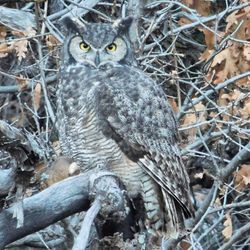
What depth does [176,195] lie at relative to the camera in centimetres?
397

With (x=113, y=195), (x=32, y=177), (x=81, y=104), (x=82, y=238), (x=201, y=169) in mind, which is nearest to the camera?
(x=82, y=238)

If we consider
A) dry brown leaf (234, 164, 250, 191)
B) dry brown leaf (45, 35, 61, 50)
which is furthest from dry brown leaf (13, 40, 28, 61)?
dry brown leaf (234, 164, 250, 191)

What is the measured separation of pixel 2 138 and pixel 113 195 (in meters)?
0.52

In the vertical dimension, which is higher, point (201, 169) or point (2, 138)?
point (2, 138)

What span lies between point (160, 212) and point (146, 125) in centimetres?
39

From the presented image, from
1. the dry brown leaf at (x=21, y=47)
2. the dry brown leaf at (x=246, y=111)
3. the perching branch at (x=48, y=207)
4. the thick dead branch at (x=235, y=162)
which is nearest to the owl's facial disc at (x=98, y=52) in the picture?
the dry brown leaf at (x=21, y=47)

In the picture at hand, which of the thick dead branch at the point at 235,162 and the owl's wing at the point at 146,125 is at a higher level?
the owl's wing at the point at 146,125

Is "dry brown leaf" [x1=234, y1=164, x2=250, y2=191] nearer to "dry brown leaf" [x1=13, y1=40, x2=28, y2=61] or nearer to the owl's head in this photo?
the owl's head

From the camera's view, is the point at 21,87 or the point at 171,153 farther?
the point at 21,87

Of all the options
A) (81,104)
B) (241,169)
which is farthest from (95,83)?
(241,169)

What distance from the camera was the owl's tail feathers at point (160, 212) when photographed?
3965 millimetres

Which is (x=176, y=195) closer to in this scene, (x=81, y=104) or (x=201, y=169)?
(x=81, y=104)

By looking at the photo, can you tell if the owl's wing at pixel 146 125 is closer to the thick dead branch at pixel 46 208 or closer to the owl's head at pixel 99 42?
the owl's head at pixel 99 42

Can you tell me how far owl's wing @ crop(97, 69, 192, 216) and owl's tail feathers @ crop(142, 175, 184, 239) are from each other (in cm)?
4
